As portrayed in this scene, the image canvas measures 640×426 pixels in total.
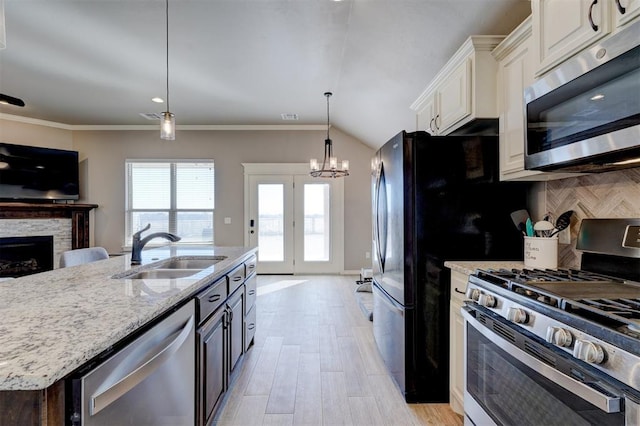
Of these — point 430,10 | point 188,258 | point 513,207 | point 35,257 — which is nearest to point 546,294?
point 513,207

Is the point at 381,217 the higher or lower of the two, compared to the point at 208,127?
lower

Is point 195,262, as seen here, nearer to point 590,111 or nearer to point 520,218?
Result: point 520,218

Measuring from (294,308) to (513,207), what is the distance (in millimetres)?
2832

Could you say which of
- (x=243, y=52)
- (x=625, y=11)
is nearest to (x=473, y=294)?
(x=625, y=11)

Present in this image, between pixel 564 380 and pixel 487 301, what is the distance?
45cm

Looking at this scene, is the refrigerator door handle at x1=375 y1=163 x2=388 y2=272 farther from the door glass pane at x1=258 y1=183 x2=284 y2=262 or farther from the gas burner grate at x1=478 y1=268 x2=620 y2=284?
the door glass pane at x1=258 y1=183 x2=284 y2=262

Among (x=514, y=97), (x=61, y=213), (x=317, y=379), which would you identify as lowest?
(x=317, y=379)

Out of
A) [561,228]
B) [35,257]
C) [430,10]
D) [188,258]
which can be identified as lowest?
[35,257]

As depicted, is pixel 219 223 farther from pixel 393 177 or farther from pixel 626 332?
pixel 626 332

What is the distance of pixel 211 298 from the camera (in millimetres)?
1636

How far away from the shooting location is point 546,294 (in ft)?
3.57

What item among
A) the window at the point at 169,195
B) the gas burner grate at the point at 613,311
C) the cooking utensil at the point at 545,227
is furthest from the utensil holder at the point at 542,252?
the window at the point at 169,195

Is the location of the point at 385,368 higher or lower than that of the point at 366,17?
lower

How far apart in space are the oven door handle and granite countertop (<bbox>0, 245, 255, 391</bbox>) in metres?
1.27
